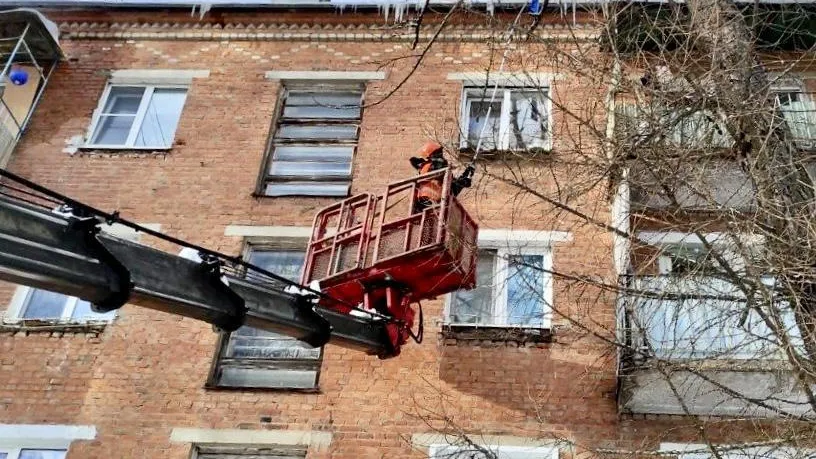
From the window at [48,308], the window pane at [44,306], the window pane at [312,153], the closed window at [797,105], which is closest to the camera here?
the window at [48,308]

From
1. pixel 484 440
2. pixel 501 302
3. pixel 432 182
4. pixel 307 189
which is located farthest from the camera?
pixel 307 189

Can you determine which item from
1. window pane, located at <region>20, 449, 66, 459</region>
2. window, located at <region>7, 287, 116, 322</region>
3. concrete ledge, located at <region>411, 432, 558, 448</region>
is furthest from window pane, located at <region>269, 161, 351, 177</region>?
window pane, located at <region>20, 449, 66, 459</region>

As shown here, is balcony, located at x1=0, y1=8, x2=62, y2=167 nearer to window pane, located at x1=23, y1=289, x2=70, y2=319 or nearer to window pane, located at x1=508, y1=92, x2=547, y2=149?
window pane, located at x1=23, y1=289, x2=70, y2=319

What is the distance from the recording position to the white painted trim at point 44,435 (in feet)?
29.7

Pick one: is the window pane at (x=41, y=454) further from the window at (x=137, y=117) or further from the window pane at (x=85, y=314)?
the window at (x=137, y=117)

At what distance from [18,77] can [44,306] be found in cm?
392

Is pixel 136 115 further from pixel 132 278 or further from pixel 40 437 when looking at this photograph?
pixel 132 278

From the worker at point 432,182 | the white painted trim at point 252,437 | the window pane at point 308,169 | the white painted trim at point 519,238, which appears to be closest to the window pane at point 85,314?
the white painted trim at point 252,437

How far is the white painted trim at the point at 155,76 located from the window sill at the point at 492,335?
5.58 m

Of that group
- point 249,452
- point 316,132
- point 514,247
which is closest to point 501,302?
point 514,247

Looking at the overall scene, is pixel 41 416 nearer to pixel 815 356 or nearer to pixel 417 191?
pixel 417 191

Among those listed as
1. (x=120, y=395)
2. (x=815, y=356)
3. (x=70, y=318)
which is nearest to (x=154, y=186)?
(x=70, y=318)

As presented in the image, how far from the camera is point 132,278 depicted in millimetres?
6027

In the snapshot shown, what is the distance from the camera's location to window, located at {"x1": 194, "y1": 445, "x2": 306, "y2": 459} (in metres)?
8.90
